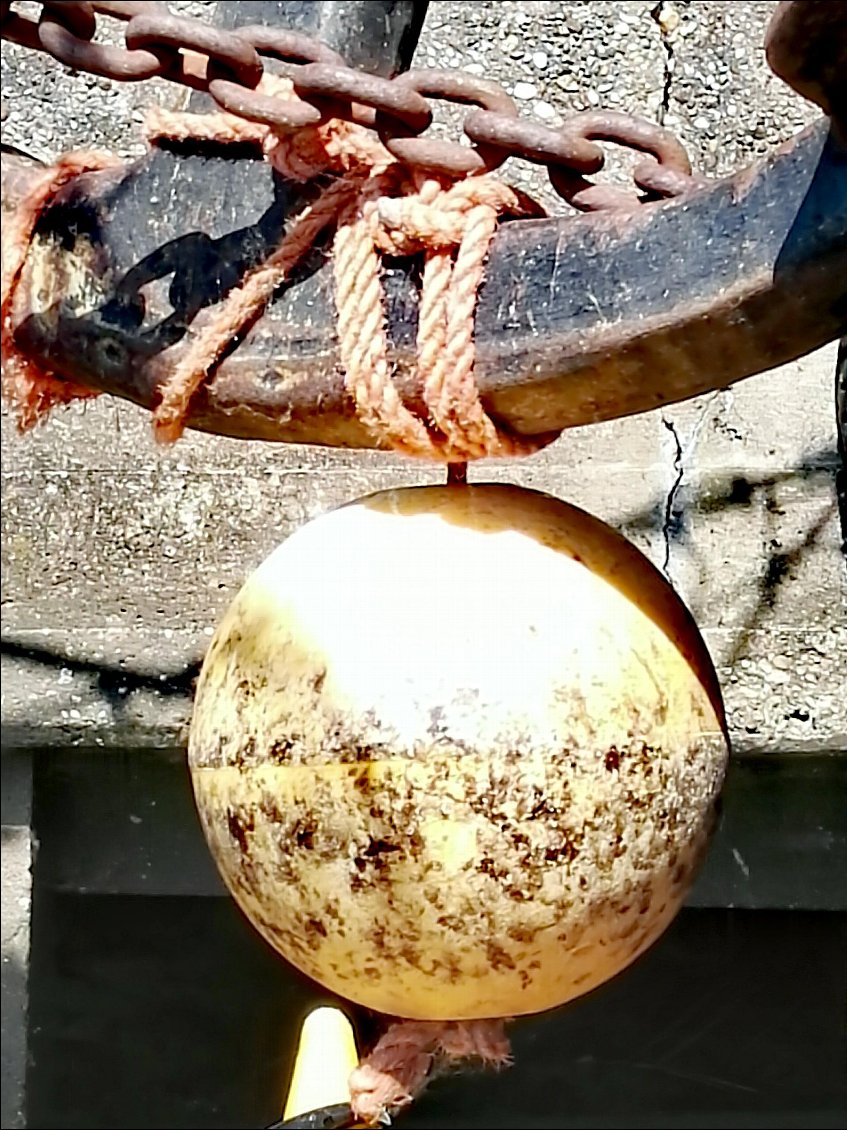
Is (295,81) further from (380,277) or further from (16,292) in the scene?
(16,292)

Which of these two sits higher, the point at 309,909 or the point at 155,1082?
the point at 309,909

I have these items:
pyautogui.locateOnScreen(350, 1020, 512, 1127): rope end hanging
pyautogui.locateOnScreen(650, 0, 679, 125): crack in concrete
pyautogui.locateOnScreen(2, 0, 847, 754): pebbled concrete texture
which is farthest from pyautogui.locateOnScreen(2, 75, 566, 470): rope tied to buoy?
pyautogui.locateOnScreen(650, 0, 679, 125): crack in concrete

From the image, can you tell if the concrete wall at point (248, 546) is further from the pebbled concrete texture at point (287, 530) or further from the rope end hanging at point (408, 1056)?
the rope end hanging at point (408, 1056)

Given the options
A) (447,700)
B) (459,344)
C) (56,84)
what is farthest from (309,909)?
(56,84)

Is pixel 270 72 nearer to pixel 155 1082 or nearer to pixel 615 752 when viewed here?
pixel 615 752

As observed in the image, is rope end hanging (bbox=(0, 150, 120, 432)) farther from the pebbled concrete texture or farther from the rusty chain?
the pebbled concrete texture

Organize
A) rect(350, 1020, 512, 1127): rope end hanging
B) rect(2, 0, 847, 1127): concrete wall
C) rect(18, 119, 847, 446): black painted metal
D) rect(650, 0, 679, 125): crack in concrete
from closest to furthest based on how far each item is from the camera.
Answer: rect(18, 119, 847, 446): black painted metal
rect(350, 1020, 512, 1127): rope end hanging
rect(2, 0, 847, 1127): concrete wall
rect(650, 0, 679, 125): crack in concrete
